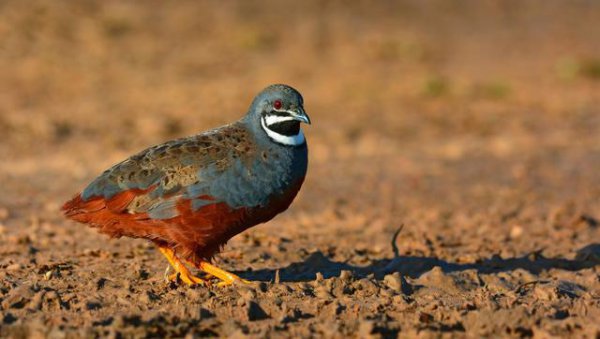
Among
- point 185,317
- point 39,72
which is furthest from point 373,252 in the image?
point 39,72

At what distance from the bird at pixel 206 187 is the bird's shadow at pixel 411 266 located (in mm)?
656

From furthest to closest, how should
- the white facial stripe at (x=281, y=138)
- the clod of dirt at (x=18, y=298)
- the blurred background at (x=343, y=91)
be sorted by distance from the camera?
the blurred background at (x=343, y=91), the white facial stripe at (x=281, y=138), the clod of dirt at (x=18, y=298)

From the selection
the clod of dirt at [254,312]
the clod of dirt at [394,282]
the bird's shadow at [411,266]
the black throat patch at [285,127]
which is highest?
the black throat patch at [285,127]

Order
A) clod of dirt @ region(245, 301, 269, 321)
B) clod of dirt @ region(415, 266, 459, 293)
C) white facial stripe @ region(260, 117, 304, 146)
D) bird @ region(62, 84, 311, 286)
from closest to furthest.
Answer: clod of dirt @ region(245, 301, 269, 321)
bird @ region(62, 84, 311, 286)
white facial stripe @ region(260, 117, 304, 146)
clod of dirt @ region(415, 266, 459, 293)

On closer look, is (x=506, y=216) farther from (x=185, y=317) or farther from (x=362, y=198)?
(x=185, y=317)

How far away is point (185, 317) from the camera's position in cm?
617

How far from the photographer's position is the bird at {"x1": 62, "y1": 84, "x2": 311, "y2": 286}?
23.1ft

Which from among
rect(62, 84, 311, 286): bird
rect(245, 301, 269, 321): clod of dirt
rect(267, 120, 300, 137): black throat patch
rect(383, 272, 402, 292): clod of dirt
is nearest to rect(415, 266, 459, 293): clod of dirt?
rect(383, 272, 402, 292): clod of dirt

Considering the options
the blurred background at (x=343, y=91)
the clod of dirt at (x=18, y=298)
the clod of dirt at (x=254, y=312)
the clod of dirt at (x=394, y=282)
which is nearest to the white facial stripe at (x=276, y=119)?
the clod of dirt at (x=394, y=282)

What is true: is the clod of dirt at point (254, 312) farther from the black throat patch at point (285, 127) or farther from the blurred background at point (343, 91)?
the blurred background at point (343, 91)

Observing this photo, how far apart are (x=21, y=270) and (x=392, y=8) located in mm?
20029

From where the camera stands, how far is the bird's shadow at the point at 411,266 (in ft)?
25.9

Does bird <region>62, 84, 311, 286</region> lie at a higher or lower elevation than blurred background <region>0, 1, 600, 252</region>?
lower

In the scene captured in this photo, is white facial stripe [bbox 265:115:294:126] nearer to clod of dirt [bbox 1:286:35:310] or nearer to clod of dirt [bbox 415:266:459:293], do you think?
clod of dirt [bbox 415:266:459:293]
